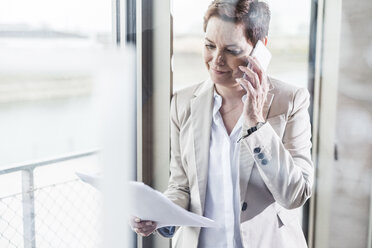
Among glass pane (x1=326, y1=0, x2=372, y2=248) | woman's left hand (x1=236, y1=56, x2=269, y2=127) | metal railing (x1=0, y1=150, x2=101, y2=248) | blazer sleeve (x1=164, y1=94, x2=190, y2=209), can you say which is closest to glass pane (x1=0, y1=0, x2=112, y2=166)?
metal railing (x1=0, y1=150, x2=101, y2=248)

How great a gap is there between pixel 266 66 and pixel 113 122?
18.7 inches

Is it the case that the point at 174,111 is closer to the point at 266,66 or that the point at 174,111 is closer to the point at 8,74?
the point at 266,66

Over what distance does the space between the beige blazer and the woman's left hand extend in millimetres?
22

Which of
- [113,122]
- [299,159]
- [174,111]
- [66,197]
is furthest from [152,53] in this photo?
[299,159]

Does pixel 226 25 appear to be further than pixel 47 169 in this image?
Yes

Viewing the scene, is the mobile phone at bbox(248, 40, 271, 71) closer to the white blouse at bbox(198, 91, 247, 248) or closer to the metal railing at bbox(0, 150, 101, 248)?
the white blouse at bbox(198, 91, 247, 248)

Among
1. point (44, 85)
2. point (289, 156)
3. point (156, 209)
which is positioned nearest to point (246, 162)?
point (289, 156)

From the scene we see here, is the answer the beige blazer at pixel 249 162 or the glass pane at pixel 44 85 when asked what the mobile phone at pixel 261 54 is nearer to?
the beige blazer at pixel 249 162

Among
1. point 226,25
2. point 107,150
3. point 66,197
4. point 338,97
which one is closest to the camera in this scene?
point 107,150

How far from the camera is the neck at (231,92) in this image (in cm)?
111

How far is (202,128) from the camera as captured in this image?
3.69ft

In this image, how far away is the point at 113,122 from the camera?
2.86ft

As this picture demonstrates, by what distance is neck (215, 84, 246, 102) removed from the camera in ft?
3.64

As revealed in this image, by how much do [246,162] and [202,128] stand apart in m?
0.14
